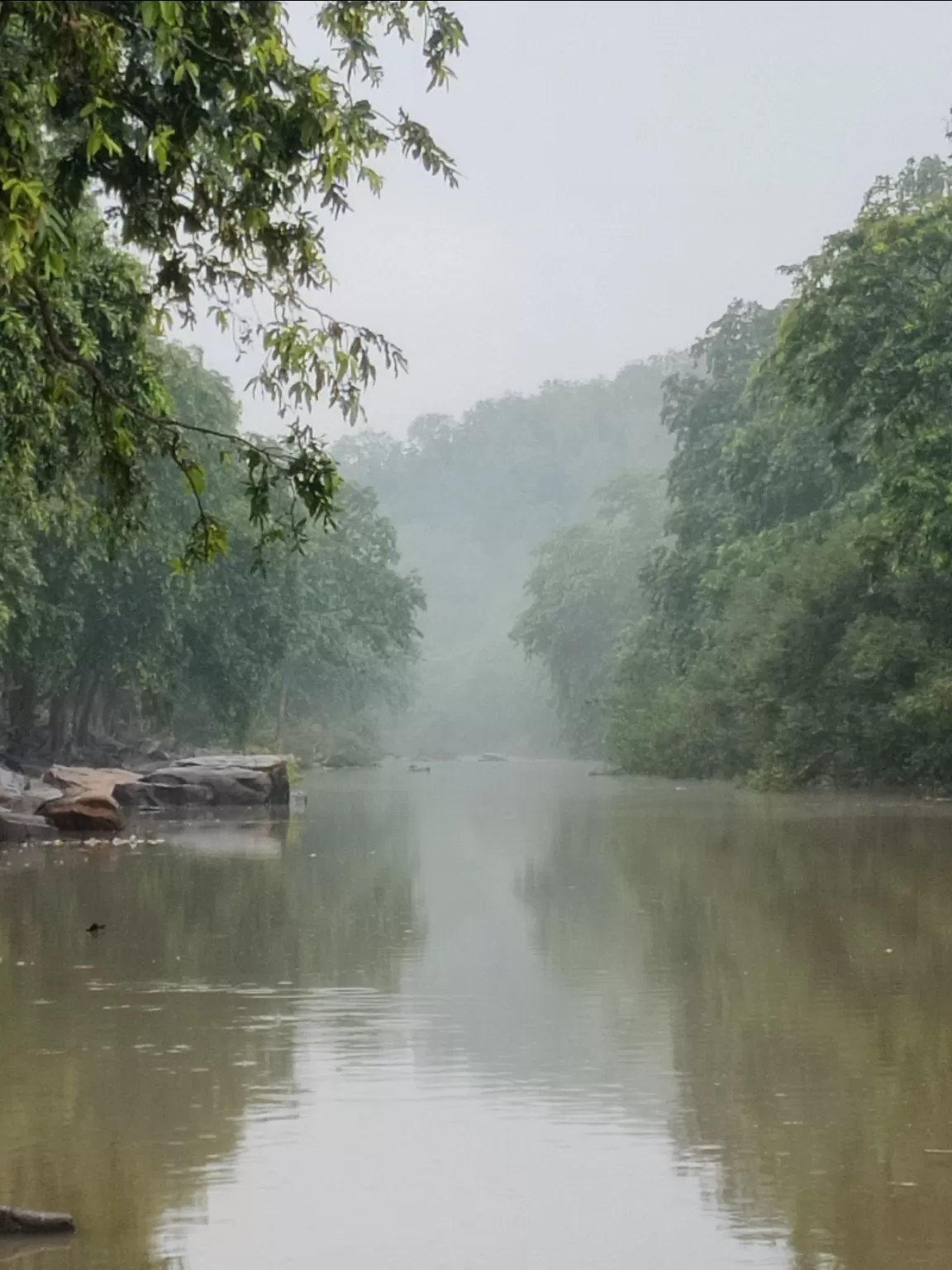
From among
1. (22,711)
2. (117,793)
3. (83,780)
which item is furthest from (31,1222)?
(22,711)

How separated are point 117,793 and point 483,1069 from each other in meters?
25.7

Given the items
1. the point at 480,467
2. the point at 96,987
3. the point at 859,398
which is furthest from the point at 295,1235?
the point at 480,467

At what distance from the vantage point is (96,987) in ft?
42.0

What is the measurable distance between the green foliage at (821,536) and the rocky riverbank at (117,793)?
37.6 ft

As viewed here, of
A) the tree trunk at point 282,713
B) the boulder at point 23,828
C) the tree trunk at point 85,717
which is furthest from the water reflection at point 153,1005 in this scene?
the tree trunk at point 282,713

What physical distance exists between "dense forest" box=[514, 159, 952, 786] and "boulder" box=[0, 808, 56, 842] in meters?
13.8

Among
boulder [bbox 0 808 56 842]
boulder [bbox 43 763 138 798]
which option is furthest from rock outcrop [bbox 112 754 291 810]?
boulder [bbox 0 808 56 842]

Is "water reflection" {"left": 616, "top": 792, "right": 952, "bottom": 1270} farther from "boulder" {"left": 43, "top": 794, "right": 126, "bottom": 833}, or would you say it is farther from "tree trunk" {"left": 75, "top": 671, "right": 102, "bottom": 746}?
"tree trunk" {"left": 75, "top": 671, "right": 102, "bottom": 746}

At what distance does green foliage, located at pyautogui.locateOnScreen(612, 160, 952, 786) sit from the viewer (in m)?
32.9

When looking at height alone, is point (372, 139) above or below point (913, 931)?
above

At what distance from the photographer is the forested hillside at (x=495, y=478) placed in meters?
167

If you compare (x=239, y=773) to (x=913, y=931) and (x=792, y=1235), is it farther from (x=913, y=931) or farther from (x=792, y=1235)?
(x=792, y=1235)

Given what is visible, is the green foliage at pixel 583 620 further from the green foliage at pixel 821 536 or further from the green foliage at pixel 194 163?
the green foliage at pixel 194 163

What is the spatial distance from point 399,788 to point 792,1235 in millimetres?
46798
